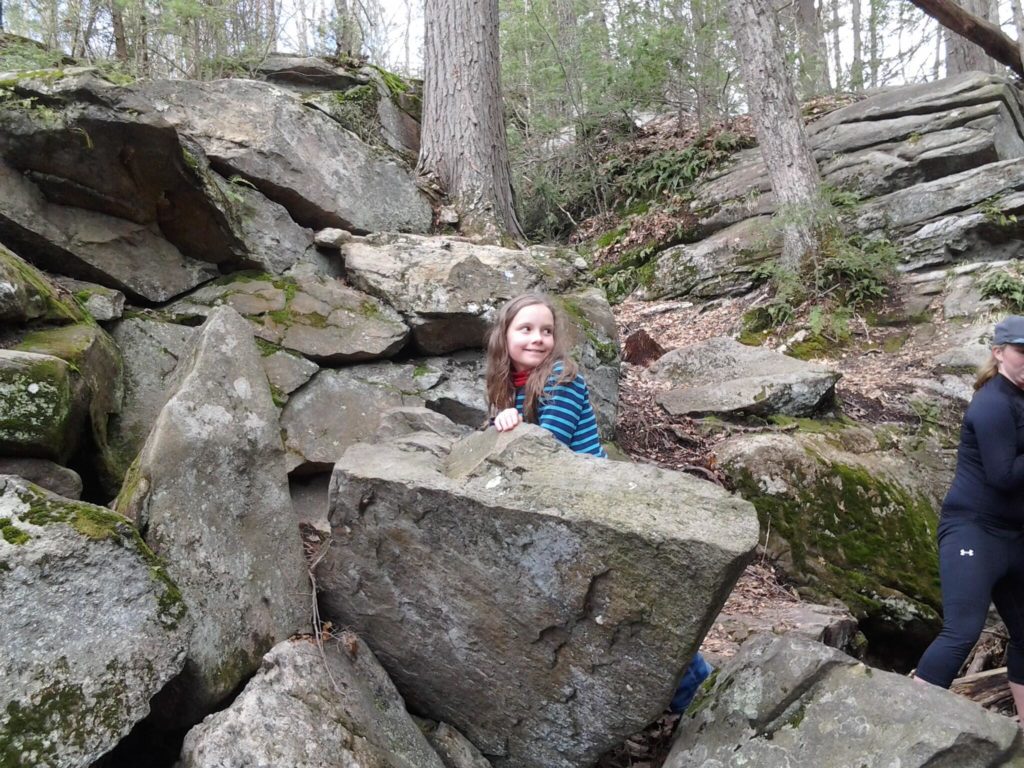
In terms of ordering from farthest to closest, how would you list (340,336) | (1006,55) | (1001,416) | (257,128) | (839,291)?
(1006,55) < (839,291) < (257,128) < (340,336) < (1001,416)

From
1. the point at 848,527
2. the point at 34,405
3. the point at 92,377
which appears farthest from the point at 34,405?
the point at 848,527

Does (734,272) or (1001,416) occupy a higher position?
(734,272)

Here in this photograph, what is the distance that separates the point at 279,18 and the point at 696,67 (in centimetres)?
761

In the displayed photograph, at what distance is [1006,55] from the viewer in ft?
41.8

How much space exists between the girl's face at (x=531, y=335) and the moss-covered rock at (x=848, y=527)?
2692mm

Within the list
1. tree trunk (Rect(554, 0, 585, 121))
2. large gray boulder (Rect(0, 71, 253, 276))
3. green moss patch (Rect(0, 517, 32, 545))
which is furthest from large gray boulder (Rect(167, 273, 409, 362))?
tree trunk (Rect(554, 0, 585, 121))

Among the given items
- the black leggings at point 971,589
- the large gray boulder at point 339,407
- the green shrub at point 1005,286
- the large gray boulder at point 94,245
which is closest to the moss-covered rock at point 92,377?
the large gray boulder at point 94,245

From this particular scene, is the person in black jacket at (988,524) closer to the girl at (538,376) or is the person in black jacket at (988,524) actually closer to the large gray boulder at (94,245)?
the girl at (538,376)

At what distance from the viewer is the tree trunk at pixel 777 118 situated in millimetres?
9977

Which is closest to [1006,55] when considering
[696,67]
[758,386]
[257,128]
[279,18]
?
[696,67]

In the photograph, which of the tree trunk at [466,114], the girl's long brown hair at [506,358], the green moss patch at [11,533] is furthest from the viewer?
the tree trunk at [466,114]

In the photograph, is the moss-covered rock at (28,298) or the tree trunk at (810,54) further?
the tree trunk at (810,54)

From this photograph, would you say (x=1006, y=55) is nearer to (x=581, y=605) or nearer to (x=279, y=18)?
(x=279, y=18)

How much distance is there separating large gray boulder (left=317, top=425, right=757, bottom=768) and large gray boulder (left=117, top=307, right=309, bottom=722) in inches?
12.1
